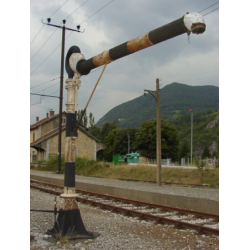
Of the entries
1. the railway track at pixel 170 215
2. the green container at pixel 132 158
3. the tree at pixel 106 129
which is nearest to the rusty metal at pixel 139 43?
the railway track at pixel 170 215

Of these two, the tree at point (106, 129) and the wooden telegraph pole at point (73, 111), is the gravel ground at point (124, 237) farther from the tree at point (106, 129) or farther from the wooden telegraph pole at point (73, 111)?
the tree at point (106, 129)

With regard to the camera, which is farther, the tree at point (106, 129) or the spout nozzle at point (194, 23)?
the tree at point (106, 129)

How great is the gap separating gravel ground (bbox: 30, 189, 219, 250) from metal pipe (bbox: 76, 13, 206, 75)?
3.48 metres

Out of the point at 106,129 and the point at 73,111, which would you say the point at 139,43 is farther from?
the point at 106,129

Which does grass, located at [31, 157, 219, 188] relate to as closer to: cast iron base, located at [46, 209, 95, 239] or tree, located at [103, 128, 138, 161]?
cast iron base, located at [46, 209, 95, 239]

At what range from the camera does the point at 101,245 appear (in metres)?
5.89

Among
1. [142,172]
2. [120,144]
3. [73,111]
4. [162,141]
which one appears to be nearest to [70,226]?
[73,111]

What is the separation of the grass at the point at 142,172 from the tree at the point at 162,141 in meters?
30.5

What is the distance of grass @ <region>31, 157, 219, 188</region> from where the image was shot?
1947 centimetres

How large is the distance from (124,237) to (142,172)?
18535 mm

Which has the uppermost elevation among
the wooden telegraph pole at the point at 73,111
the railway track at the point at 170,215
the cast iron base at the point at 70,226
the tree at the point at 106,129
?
the tree at the point at 106,129

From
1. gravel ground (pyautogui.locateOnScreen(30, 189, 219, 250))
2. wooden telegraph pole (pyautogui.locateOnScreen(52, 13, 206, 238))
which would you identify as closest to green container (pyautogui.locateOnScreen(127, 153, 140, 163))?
gravel ground (pyautogui.locateOnScreen(30, 189, 219, 250))

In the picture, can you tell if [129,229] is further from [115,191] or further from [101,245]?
[115,191]

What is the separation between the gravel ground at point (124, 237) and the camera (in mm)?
5852
